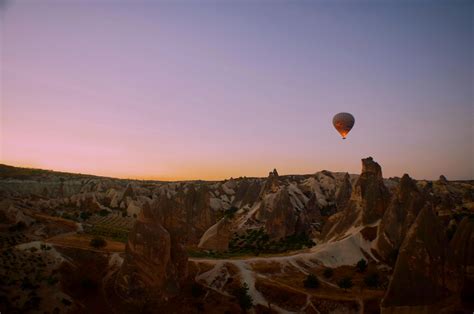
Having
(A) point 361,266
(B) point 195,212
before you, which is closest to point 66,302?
(A) point 361,266

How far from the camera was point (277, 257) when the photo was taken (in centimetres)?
3691

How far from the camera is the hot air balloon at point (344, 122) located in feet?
167

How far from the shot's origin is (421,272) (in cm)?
2091

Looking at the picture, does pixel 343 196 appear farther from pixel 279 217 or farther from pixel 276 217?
pixel 276 217

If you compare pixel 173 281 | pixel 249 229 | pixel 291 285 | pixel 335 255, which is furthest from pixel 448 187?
pixel 173 281

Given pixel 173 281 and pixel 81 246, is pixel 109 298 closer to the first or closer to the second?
pixel 173 281

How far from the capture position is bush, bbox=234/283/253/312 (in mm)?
27188

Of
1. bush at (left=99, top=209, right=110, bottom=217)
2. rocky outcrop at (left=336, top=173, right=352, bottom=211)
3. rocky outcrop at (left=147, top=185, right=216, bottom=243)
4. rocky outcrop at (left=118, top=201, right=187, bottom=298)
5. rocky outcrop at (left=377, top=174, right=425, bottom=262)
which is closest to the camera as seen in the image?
rocky outcrop at (left=118, top=201, right=187, bottom=298)

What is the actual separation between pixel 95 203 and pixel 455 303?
66476 millimetres

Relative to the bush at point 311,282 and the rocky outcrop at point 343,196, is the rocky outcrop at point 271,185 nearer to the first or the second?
the rocky outcrop at point 343,196

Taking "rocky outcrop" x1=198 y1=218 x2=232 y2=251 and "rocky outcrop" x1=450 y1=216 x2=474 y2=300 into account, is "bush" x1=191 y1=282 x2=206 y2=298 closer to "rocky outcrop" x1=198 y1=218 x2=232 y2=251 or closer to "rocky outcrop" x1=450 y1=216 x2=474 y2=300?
"rocky outcrop" x1=198 y1=218 x2=232 y2=251

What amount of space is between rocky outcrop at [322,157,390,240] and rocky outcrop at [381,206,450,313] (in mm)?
16633

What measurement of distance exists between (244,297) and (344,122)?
32.7 meters

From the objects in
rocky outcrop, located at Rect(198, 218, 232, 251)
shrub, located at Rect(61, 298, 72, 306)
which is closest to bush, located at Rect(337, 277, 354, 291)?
rocky outcrop, located at Rect(198, 218, 232, 251)
